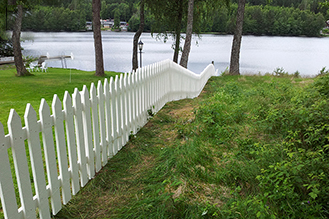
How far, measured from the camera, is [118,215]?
8.91 ft

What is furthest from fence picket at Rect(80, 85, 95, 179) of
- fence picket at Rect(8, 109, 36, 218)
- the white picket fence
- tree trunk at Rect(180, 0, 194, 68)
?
tree trunk at Rect(180, 0, 194, 68)

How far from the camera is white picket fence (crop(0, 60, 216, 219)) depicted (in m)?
2.25

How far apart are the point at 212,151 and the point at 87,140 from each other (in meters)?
1.74

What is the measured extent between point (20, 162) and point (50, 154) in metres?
0.41

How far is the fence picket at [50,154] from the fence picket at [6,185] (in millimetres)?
441

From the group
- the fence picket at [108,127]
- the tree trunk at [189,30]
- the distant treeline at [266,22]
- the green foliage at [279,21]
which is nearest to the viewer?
the fence picket at [108,127]

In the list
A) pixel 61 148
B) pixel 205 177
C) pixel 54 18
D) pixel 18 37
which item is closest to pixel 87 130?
pixel 61 148

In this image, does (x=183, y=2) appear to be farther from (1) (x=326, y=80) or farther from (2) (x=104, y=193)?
(2) (x=104, y=193)

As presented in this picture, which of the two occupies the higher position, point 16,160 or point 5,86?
point 16,160

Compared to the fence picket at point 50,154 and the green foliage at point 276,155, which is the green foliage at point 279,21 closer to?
the green foliage at point 276,155

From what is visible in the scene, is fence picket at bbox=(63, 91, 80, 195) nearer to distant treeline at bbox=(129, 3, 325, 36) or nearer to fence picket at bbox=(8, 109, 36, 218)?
fence picket at bbox=(8, 109, 36, 218)

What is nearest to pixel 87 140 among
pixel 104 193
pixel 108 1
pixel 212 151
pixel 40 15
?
pixel 104 193

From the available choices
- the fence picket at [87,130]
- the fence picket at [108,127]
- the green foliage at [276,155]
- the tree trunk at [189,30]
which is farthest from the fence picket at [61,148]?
the tree trunk at [189,30]

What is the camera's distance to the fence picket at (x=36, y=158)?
92.2 inches
